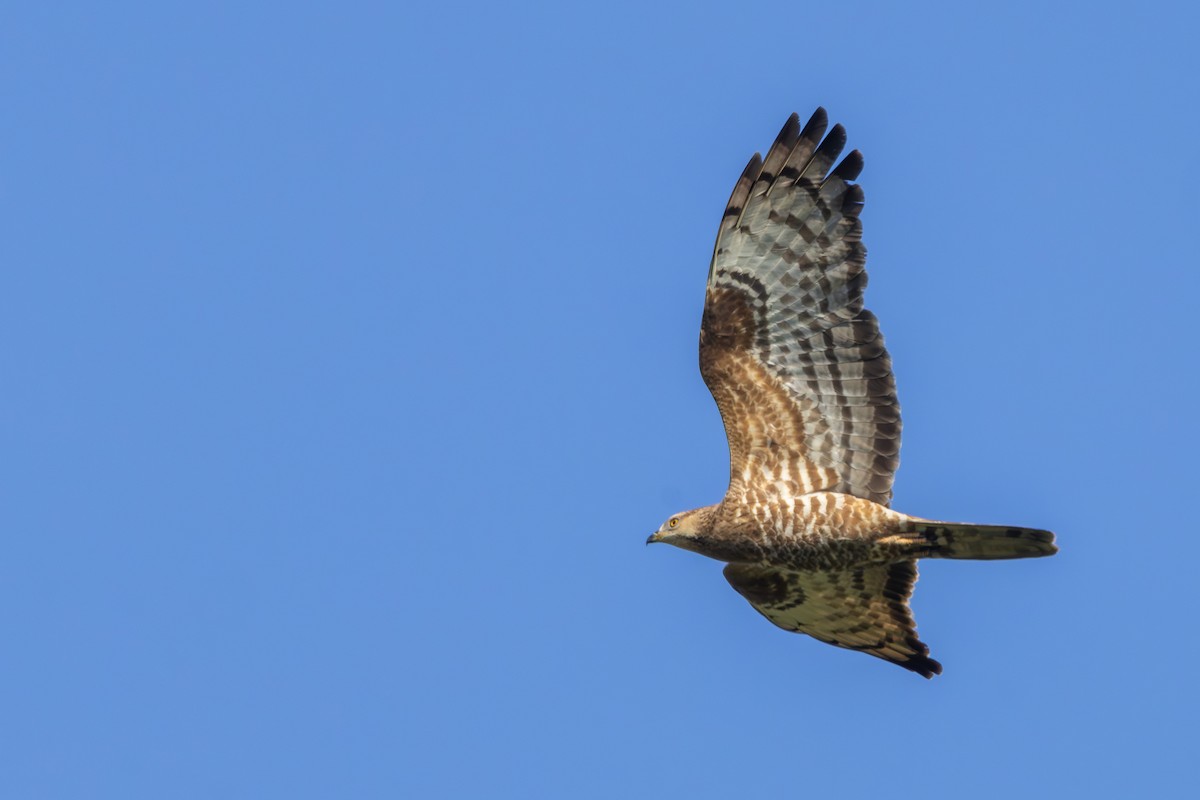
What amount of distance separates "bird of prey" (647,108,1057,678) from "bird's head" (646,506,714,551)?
1cm

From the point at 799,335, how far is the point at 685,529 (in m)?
1.74

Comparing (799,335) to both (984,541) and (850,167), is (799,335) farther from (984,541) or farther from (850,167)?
(984,541)

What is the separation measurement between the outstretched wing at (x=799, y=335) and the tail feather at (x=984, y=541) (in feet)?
2.15

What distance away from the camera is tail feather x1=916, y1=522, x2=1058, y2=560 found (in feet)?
42.2

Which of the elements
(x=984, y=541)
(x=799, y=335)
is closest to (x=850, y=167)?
(x=799, y=335)

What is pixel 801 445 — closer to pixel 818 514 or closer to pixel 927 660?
pixel 818 514

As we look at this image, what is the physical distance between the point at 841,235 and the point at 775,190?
598mm

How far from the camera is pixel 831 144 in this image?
1362cm

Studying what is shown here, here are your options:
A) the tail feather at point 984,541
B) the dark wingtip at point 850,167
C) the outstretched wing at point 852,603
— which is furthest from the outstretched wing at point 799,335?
the outstretched wing at point 852,603

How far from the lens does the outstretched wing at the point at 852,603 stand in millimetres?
14391

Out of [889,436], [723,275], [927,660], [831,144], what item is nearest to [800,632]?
[927,660]

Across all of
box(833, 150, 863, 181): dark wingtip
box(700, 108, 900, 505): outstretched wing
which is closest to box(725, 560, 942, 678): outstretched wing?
box(700, 108, 900, 505): outstretched wing

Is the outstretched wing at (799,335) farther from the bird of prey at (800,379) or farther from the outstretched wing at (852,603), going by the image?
the outstretched wing at (852,603)

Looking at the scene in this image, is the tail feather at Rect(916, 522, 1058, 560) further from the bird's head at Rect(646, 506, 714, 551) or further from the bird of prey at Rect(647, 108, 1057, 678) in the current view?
the bird's head at Rect(646, 506, 714, 551)
